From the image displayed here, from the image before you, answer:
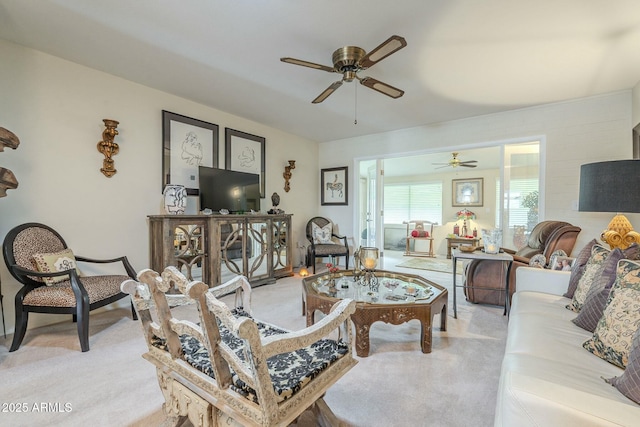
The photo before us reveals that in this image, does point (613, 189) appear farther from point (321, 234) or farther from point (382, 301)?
point (321, 234)

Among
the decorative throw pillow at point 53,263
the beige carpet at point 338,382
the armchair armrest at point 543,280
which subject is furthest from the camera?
the decorative throw pillow at point 53,263

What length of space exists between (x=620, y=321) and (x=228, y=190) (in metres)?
3.73

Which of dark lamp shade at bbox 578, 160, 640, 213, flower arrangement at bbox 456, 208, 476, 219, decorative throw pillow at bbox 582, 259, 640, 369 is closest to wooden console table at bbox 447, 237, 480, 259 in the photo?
flower arrangement at bbox 456, 208, 476, 219

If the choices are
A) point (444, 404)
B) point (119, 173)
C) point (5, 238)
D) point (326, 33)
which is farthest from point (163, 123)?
point (444, 404)

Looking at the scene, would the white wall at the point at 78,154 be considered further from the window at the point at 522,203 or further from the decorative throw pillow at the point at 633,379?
the window at the point at 522,203

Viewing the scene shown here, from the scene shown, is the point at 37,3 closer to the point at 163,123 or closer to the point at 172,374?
the point at 163,123

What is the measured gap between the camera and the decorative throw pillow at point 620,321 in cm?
116

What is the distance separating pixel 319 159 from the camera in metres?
5.77

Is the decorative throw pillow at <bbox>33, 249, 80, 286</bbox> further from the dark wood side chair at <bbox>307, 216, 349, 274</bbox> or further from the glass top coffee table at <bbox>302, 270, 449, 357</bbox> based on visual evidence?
the dark wood side chair at <bbox>307, 216, 349, 274</bbox>

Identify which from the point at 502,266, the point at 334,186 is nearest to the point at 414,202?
the point at 334,186

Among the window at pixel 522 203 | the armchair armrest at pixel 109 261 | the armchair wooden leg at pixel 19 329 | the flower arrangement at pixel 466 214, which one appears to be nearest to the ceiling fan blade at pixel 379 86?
the window at pixel 522 203

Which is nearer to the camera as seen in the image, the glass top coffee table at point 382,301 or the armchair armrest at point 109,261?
the glass top coffee table at point 382,301

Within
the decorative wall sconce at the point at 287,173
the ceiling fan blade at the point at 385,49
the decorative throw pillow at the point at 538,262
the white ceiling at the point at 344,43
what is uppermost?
the white ceiling at the point at 344,43

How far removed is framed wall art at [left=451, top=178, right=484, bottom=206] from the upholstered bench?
690cm
